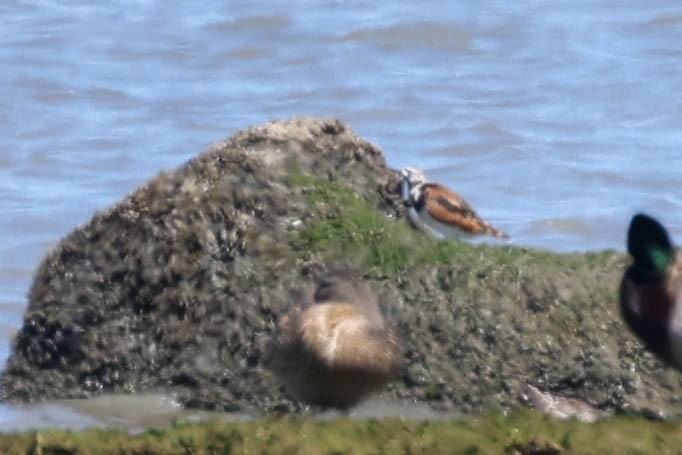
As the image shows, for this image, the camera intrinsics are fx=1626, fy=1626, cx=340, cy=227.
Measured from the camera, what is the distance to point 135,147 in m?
16.3

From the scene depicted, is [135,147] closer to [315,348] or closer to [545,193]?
[545,193]

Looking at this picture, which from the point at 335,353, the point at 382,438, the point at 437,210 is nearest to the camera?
the point at 382,438

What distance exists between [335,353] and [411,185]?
3389 millimetres

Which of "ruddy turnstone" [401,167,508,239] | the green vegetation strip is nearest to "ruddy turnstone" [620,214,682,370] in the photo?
the green vegetation strip

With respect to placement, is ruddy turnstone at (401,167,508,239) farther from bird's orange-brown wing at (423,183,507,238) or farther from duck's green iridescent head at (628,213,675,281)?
duck's green iridescent head at (628,213,675,281)

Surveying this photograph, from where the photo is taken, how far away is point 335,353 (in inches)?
275

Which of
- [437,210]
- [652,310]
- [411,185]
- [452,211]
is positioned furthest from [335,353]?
Result: [452,211]

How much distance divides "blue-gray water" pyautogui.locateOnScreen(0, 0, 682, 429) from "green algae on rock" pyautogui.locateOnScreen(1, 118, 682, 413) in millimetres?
2718

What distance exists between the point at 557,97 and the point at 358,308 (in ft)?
36.7

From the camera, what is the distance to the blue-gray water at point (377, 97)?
14578 millimetres

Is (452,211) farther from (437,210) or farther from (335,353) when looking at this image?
(335,353)

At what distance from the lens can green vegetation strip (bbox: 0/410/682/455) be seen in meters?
4.87

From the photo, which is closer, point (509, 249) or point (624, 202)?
point (509, 249)

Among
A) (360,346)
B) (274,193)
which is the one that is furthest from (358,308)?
(274,193)
